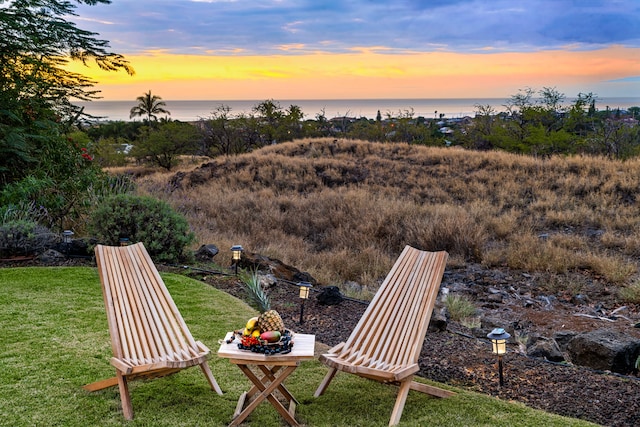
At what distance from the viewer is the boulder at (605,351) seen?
4941 mm

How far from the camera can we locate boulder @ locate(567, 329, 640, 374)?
4941 millimetres

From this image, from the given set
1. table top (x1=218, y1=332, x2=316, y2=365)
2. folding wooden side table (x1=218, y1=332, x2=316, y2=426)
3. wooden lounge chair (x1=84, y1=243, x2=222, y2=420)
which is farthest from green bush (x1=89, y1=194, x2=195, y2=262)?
table top (x1=218, y1=332, x2=316, y2=365)

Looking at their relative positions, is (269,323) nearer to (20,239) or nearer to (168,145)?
(20,239)

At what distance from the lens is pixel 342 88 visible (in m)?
35.5

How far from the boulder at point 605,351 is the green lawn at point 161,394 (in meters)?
1.26

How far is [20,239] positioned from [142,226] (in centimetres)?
182

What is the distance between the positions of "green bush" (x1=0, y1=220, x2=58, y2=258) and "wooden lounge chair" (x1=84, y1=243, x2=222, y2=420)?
4.49 m

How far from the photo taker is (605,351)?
4977mm

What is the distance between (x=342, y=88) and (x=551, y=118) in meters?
12.7

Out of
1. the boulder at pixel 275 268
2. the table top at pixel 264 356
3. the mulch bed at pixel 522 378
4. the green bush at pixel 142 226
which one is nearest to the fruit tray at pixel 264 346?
the table top at pixel 264 356

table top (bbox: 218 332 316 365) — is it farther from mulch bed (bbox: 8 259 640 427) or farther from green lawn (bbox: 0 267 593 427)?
mulch bed (bbox: 8 259 640 427)

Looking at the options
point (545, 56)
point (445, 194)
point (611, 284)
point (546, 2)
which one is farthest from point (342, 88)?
point (611, 284)

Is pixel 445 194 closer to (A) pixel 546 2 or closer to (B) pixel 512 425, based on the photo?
(A) pixel 546 2

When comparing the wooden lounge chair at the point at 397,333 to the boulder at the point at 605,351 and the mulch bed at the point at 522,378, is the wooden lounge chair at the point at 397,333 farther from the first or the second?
the boulder at the point at 605,351
